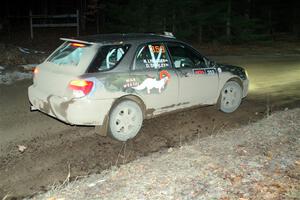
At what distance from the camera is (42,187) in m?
4.82

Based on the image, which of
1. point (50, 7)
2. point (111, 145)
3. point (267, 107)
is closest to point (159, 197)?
point (111, 145)

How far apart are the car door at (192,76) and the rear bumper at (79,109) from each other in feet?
5.31

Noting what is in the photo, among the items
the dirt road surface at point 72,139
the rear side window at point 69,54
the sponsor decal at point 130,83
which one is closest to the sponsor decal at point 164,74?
the sponsor decal at point 130,83

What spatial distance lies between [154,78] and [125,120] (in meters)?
0.86

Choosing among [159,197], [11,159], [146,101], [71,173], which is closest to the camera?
[159,197]

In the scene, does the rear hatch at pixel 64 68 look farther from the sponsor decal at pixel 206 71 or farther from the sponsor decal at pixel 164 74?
the sponsor decal at pixel 206 71

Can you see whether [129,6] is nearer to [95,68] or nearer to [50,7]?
[50,7]

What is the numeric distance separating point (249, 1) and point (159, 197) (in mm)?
25692

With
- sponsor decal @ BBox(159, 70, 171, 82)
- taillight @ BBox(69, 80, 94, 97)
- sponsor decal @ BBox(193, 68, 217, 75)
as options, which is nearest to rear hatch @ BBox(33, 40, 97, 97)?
taillight @ BBox(69, 80, 94, 97)

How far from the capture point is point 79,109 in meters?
5.88

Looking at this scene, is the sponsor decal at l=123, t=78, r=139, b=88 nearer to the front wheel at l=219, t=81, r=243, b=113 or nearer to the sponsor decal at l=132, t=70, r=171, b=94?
the sponsor decal at l=132, t=70, r=171, b=94

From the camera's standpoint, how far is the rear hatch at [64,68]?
603 centimetres

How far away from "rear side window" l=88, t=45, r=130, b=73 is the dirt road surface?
1247mm

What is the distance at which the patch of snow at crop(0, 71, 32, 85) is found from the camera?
11.1 metres
